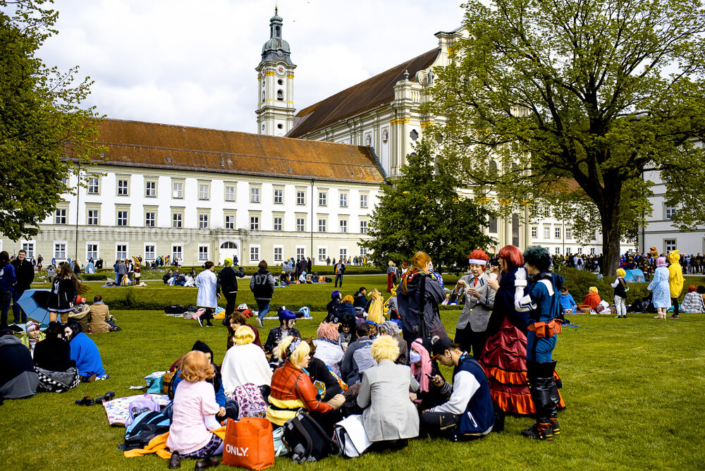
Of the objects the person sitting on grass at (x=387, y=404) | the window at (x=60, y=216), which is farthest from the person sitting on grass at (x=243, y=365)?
the window at (x=60, y=216)

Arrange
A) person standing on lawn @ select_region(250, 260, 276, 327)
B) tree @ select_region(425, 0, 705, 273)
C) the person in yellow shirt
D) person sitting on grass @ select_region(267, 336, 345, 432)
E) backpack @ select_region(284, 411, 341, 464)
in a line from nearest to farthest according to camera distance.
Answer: backpack @ select_region(284, 411, 341, 464) < person sitting on grass @ select_region(267, 336, 345, 432) < person standing on lawn @ select_region(250, 260, 276, 327) < the person in yellow shirt < tree @ select_region(425, 0, 705, 273)

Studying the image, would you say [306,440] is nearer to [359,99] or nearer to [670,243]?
[670,243]

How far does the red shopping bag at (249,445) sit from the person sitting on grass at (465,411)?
66.4 inches

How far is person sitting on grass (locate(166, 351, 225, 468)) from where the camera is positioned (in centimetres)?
580

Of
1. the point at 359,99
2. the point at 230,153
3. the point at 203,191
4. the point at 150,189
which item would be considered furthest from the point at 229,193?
the point at 359,99

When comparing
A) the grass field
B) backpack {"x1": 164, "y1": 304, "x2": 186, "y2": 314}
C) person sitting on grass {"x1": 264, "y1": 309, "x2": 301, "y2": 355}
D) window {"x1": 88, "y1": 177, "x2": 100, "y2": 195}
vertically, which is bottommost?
the grass field

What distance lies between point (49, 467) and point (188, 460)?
1.25 metres

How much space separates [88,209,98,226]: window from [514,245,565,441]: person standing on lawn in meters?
46.8

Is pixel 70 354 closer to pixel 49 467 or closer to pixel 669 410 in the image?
pixel 49 467

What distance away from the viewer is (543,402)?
6066 mm

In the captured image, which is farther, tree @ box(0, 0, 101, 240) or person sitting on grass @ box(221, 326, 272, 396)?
tree @ box(0, 0, 101, 240)

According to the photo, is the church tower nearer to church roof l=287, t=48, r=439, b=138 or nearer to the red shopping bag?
church roof l=287, t=48, r=439, b=138

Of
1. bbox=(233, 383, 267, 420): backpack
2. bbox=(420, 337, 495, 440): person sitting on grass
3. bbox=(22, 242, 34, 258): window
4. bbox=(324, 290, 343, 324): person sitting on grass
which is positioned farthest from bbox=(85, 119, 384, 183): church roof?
bbox=(420, 337, 495, 440): person sitting on grass

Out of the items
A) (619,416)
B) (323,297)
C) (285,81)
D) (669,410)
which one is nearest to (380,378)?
(619,416)
